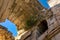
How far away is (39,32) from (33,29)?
0.57 meters

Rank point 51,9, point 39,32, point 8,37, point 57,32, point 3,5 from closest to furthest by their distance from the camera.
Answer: point 3,5, point 57,32, point 8,37, point 39,32, point 51,9

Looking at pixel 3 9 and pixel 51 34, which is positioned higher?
pixel 51 34

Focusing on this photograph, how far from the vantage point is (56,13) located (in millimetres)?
17906

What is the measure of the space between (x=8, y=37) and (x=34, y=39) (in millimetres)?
1938

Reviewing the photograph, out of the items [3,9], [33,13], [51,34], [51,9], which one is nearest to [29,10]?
[33,13]

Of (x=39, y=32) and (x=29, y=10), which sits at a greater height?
(x=29, y=10)

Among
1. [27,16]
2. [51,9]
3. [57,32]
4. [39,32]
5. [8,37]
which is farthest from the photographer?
[27,16]

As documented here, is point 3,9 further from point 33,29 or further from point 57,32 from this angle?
point 33,29

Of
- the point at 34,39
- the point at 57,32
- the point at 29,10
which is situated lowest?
the point at 57,32

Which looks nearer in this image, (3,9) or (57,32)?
(3,9)

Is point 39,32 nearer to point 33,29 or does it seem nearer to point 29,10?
point 33,29

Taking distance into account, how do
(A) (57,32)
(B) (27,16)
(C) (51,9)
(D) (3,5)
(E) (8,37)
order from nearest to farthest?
(D) (3,5) → (A) (57,32) → (E) (8,37) → (C) (51,9) → (B) (27,16)

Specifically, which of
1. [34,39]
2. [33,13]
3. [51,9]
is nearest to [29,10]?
[33,13]

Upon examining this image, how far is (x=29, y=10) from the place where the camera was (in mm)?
20344
